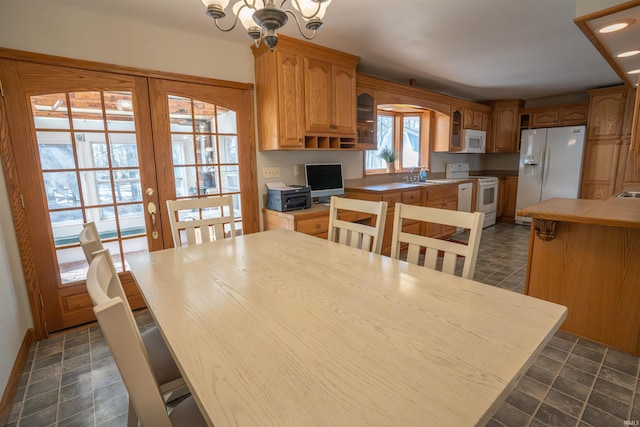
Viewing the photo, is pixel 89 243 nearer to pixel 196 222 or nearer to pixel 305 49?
pixel 196 222

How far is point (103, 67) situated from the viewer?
2.27 m

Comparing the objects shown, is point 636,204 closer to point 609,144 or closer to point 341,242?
point 341,242

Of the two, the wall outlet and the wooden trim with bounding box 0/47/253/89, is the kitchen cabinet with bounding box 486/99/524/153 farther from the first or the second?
the wooden trim with bounding box 0/47/253/89

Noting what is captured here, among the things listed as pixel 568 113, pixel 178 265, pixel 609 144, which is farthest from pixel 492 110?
pixel 178 265

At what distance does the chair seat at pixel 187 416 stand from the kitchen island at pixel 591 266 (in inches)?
84.4

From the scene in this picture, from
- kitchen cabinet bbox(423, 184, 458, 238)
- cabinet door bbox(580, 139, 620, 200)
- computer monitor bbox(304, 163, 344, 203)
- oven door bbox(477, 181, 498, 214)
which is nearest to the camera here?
computer monitor bbox(304, 163, 344, 203)

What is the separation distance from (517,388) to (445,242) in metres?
0.99

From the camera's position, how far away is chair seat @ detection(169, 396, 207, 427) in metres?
0.90

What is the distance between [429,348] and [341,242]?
1.12 meters

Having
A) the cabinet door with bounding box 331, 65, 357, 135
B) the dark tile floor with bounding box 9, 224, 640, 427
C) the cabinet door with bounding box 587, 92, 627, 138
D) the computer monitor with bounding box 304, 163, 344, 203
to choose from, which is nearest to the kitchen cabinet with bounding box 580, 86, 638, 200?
the cabinet door with bounding box 587, 92, 627, 138

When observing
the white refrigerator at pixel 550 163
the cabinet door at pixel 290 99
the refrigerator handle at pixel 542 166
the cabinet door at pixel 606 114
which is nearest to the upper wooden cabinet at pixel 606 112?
the cabinet door at pixel 606 114

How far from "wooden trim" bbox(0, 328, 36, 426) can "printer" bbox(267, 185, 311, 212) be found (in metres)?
2.05

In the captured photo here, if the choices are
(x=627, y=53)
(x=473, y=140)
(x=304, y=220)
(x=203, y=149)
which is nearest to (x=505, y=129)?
(x=473, y=140)

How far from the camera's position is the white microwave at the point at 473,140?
5.27 metres
